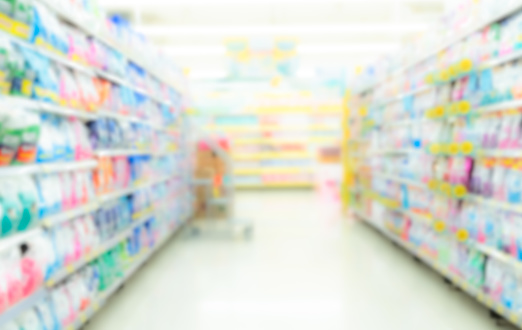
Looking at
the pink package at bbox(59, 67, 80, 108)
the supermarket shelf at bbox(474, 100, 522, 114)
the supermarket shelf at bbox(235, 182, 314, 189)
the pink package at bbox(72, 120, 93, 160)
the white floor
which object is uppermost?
the pink package at bbox(59, 67, 80, 108)

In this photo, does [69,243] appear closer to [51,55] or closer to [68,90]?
[68,90]

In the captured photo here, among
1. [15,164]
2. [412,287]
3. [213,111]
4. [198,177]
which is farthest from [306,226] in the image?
[213,111]

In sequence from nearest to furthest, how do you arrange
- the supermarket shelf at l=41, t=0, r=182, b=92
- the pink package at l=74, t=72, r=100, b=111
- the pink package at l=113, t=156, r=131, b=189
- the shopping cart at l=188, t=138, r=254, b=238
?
the supermarket shelf at l=41, t=0, r=182, b=92, the pink package at l=74, t=72, r=100, b=111, the pink package at l=113, t=156, r=131, b=189, the shopping cart at l=188, t=138, r=254, b=238

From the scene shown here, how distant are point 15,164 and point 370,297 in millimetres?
2592

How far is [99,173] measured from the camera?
2680mm

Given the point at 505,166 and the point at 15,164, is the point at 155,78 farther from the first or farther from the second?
the point at 505,166

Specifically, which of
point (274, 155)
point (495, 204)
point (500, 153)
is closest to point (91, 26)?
point (500, 153)

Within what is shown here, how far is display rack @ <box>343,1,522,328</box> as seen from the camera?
2.34 m

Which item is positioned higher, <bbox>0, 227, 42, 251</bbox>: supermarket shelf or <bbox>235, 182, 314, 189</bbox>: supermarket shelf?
<bbox>0, 227, 42, 251</bbox>: supermarket shelf

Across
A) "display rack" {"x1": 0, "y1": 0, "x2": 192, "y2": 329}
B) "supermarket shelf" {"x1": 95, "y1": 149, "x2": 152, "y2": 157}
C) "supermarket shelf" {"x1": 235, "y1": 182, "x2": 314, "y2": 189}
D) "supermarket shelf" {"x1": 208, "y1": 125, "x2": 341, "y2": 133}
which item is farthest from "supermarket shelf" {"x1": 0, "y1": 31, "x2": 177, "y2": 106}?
"supermarket shelf" {"x1": 235, "y1": 182, "x2": 314, "y2": 189}

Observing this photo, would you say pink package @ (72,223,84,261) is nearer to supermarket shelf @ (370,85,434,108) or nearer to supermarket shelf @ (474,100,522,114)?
supermarket shelf @ (474,100,522,114)

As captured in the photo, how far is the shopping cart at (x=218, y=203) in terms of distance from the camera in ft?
16.0

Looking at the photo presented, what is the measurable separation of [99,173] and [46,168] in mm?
721

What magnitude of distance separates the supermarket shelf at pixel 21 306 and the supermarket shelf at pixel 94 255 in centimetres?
8
